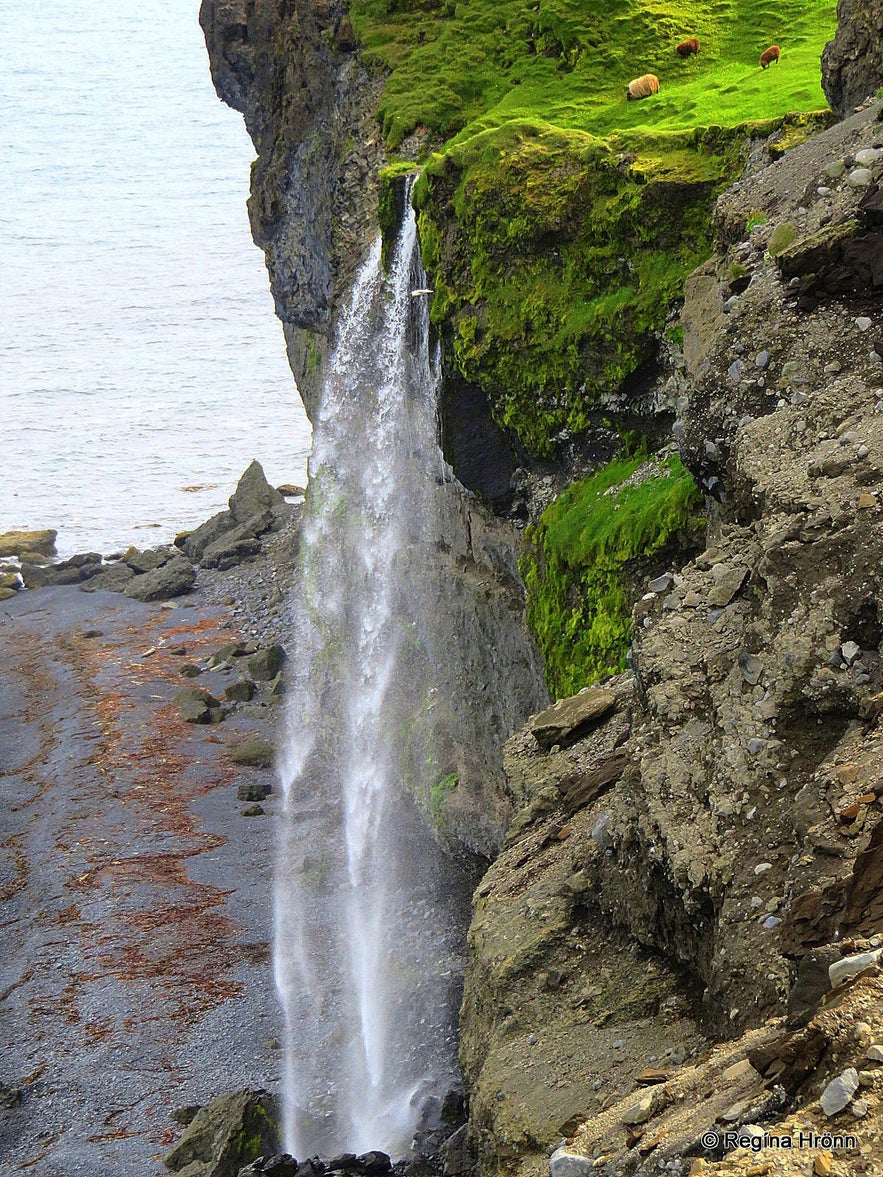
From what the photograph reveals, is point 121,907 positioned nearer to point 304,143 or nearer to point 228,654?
point 228,654

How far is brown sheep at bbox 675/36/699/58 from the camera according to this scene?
2205 centimetres

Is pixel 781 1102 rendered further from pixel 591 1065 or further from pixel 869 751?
pixel 591 1065

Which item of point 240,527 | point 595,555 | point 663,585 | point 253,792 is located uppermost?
point 663,585

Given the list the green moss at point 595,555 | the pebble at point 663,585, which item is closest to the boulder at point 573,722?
the pebble at point 663,585

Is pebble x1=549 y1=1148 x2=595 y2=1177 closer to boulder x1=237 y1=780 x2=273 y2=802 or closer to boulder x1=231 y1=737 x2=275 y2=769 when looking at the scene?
boulder x1=237 y1=780 x2=273 y2=802

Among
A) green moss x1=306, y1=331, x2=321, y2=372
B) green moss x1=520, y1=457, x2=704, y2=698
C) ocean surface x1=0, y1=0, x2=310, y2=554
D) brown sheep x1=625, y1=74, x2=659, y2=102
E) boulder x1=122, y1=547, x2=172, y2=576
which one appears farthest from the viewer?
ocean surface x1=0, y1=0, x2=310, y2=554

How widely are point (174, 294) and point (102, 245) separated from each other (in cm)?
1252

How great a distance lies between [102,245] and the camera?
321ft

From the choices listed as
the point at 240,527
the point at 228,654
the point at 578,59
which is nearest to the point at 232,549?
the point at 240,527

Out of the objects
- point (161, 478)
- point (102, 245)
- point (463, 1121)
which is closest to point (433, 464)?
point (463, 1121)

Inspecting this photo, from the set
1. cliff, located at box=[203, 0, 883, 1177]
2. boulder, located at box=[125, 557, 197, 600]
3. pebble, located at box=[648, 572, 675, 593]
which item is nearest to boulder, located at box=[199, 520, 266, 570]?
boulder, located at box=[125, 557, 197, 600]

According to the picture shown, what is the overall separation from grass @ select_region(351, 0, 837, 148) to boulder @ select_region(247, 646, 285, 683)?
16570 mm

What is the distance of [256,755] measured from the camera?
3067 centimetres

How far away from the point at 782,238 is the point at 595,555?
6.21 m
